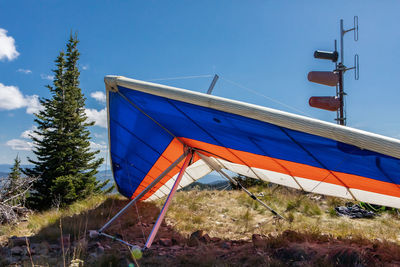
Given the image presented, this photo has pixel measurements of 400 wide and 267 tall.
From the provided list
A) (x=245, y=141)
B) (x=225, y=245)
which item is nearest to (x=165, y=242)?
(x=225, y=245)

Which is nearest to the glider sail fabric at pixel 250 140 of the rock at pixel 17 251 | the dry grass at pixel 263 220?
the dry grass at pixel 263 220

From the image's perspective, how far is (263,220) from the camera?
5.90 m

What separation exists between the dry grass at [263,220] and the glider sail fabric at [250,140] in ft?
2.69

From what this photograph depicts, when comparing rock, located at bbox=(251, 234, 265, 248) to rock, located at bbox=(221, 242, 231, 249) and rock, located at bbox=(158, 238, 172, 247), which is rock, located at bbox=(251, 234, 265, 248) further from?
rock, located at bbox=(158, 238, 172, 247)

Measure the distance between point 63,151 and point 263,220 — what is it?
18.8m

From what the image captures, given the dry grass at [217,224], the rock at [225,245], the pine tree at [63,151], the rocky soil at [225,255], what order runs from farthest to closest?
1. the pine tree at [63,151]
2. the rock at [225,245]
3. the dry grass at [217,224]
4. the rocky soil at [225,255]

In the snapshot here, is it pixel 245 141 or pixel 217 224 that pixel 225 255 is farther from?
pixel 217 224

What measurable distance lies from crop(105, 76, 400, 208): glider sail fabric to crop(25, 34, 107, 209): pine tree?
1607cm

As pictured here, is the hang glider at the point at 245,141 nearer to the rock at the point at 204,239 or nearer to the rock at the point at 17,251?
the rock at the point at 204,239

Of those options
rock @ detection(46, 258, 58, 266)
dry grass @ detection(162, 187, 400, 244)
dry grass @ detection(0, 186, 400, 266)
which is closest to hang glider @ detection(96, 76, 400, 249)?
dry grass @ detection(0, 186, 400, 266)

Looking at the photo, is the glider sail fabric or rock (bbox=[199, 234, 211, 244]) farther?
rock (bbox=[199, 234, 211, 244])

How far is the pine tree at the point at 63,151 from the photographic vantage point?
18.5m

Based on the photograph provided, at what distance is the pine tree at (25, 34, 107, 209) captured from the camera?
18469mm

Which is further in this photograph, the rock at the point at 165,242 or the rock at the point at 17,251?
the rock at the point at 165,242
